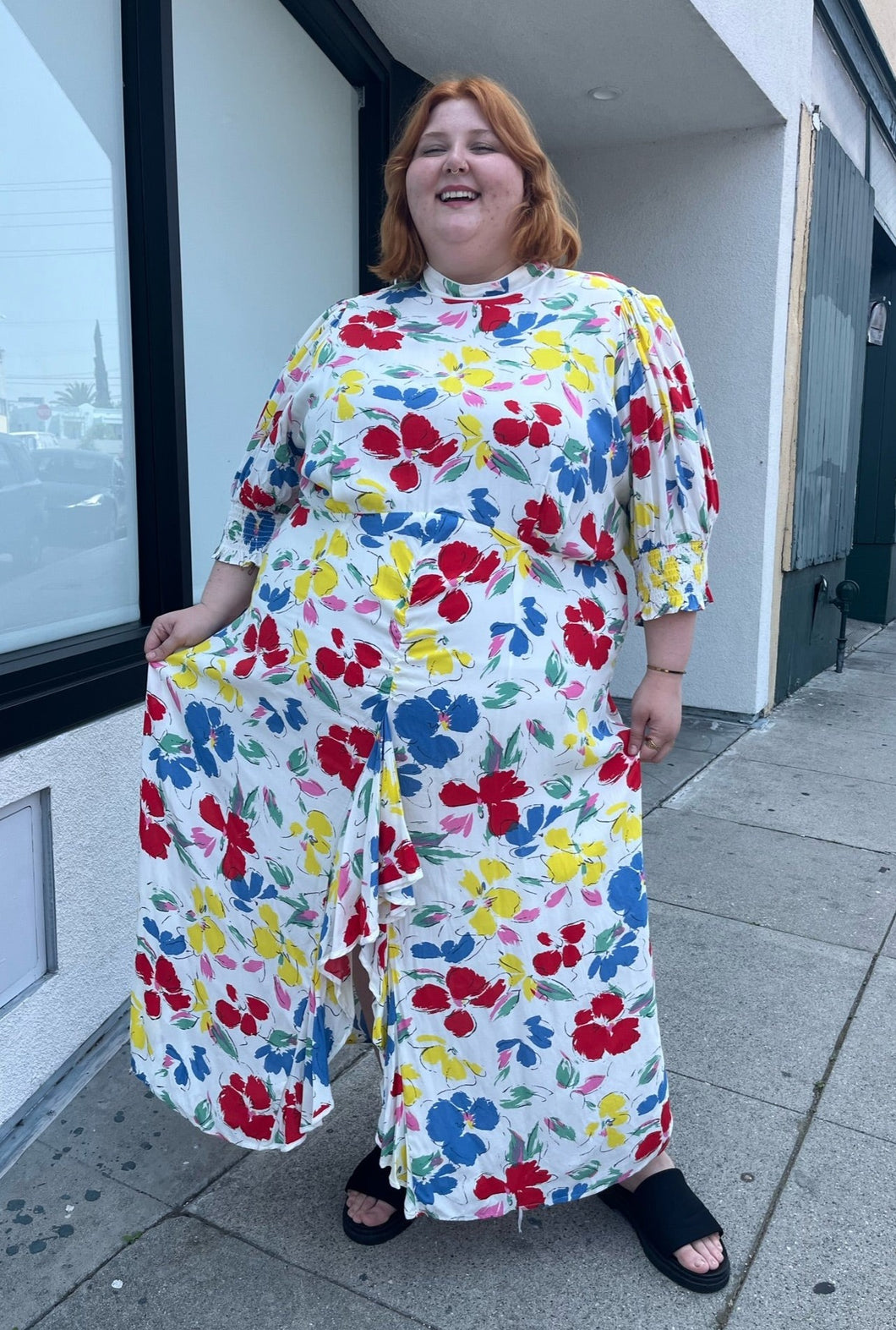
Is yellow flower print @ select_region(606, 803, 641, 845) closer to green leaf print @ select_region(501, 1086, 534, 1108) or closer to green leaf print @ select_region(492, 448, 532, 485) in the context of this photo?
green leaf print @ select_region(501, 1086, 534, 1108)

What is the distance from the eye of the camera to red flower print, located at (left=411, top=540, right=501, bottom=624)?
1723mm

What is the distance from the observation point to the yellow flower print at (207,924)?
1.98 meters

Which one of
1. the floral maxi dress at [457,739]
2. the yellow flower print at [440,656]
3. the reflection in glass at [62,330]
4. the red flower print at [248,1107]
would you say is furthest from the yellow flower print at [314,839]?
the reflection in glass at [62,330]

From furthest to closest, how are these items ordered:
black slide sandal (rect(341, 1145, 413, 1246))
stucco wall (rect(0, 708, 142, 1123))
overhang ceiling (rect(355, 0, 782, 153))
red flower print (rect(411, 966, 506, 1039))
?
overhang ceiling (rect(355, 0, 782, 153)), stucco wall (rect(0, 708, 142, 1123)), black slide sandal (rect(341, 1145, 413, 1246)), red flower print (rect(411, 966, 506, 1039))

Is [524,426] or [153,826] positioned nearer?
[524,426]

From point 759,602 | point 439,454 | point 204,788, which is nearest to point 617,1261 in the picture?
point 204,788

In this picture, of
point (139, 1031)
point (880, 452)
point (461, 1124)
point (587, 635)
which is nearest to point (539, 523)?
point (587, 635)

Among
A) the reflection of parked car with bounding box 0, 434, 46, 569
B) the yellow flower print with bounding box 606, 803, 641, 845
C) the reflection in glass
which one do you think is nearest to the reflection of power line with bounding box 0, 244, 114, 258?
the reflection in glass

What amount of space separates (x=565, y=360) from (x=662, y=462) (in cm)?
24

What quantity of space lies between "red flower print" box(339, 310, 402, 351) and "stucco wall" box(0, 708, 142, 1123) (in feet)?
3.76

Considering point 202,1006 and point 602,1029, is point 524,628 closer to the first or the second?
point 602,1029

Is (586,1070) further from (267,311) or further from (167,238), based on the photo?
(267,311)

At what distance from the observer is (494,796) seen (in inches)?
68.9

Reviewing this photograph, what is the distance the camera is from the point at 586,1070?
6.09 ft
